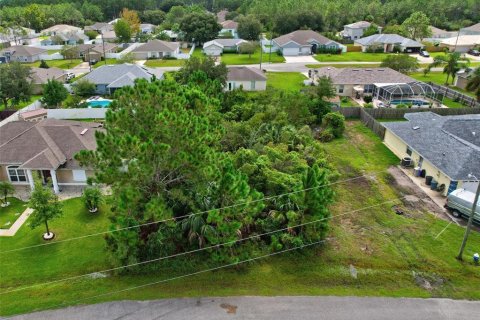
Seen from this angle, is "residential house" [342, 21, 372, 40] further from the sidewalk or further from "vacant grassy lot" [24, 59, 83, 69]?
the sidewalk

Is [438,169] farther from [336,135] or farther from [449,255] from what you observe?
[336,135]

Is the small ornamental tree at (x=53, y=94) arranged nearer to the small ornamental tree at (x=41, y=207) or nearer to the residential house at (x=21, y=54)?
the small ornamental tree at (x=41, y=207)

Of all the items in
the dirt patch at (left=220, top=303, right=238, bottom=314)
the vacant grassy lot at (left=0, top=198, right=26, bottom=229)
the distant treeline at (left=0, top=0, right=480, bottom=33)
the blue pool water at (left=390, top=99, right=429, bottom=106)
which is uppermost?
the distant treeline at (left=0, top=0, right=480, bottom=33)

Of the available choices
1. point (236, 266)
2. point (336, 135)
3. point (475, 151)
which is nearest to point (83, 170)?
point (236, 266)

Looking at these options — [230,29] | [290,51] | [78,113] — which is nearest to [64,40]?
[230,29]

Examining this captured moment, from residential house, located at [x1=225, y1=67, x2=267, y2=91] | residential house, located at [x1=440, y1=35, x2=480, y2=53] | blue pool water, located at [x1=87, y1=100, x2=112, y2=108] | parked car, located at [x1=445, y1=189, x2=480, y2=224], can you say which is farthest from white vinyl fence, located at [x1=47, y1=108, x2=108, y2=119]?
residential house, located at [x1=440, y1=35, x2=480, y2=53]
